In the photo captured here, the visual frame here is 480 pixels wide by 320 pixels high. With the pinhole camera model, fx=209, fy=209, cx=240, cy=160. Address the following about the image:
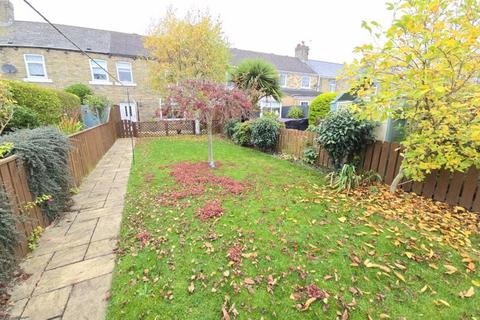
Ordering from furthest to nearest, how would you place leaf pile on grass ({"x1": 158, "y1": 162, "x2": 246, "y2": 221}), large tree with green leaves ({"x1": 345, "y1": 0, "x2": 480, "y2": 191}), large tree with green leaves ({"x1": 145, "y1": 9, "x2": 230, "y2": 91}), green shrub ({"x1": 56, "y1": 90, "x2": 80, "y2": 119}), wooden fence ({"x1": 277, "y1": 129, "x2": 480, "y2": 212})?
large tree with green leaves ({"x1": 145, "y1": 9, "x2": 230, "y2": 91}) → green shrub ({"x1": 56, "y1": 90, "x2": 80, "y2": 119}) → leaf pile on grass ({"x1": 158, "y1": 162, "x2": 246, "y2": 221}) → wooden fence ({"x1": 277, "y1": 129, "x2": 480, "y2": 212}) → large tree with green leaves ({"x1": 345, "y1": 0, "x2": 480, "y2": 191})

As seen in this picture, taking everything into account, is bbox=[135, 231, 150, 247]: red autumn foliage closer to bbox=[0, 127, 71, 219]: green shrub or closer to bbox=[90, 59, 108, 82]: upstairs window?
bbox=[0, 127, 71, 219]: green shrub

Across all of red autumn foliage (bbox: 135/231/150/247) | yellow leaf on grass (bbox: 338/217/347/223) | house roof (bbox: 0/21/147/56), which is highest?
house roof (bbox: 0/21/147/56)

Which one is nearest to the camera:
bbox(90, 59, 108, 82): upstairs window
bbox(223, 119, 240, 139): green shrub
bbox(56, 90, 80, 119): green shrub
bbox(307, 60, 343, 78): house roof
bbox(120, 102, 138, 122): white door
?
bbox(56, 90, 80, 119): green shrub

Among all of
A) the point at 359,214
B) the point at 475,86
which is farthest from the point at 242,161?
the point at 475,86

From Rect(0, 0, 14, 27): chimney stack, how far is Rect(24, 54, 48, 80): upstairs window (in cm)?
265

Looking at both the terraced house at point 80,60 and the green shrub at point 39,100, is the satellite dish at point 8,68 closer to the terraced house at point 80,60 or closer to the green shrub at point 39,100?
the terraced house at point 80,60

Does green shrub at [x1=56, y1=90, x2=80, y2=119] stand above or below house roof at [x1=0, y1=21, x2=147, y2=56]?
below

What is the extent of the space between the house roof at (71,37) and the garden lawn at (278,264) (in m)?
15.6

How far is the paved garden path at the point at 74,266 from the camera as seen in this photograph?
5.96 ft

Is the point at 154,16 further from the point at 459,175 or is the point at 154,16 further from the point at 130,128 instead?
the point at 459,175

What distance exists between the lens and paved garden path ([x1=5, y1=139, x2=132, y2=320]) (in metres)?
1.82

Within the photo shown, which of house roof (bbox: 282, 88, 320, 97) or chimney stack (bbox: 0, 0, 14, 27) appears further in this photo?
house roof (bbox: 282, 88, 320, 97)

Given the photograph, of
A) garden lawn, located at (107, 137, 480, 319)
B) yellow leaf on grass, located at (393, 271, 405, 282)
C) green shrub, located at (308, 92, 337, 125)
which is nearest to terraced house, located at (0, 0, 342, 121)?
green shrub, located at (308, 92, 337, 125)

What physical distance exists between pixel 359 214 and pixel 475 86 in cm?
241
